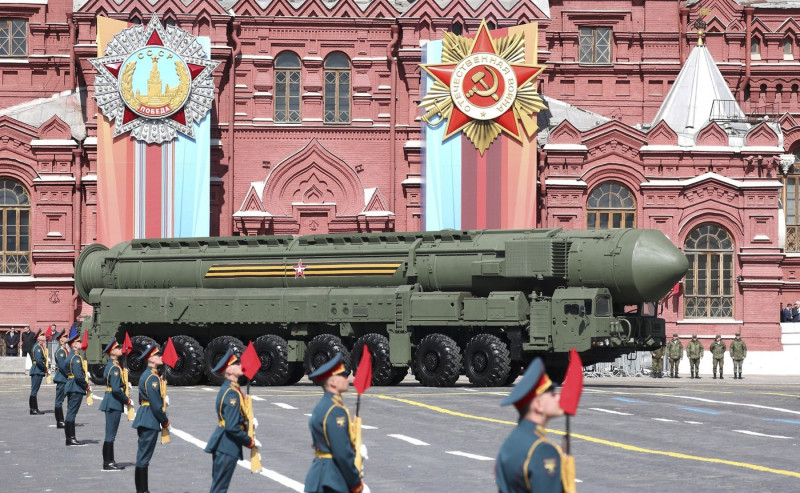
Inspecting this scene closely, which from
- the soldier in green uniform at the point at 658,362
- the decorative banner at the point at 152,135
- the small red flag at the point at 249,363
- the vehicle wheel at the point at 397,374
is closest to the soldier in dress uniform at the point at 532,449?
the small red flag at the point at 249,363

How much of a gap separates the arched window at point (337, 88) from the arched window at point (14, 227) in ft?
39.1

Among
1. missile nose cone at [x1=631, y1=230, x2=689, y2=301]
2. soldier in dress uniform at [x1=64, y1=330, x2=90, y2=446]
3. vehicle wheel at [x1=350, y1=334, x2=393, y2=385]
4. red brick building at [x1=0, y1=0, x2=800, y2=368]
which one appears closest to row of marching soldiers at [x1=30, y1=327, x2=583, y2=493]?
soldier in dress uniform at [x1=64, y1=330, x2=90, y2=446]

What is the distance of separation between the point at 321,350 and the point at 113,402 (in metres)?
17.0

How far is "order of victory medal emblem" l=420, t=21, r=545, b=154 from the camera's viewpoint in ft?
169

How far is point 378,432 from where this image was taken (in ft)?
85.0

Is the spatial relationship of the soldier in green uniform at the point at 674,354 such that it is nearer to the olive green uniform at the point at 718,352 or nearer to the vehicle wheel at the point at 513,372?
the olive green uniform at the point at 718,352

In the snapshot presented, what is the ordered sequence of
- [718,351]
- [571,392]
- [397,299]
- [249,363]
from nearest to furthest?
1. [571,392]
2. [249,363]
3. [397,299]
4. [718,351]

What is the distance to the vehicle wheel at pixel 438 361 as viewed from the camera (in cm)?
3688

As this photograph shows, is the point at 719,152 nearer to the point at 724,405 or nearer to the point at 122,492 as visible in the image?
the point at 724,405

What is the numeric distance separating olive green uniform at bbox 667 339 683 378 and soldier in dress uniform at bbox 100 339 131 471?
28.1 m

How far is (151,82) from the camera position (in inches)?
2050

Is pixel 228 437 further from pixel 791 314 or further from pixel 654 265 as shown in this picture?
pixel 791 314

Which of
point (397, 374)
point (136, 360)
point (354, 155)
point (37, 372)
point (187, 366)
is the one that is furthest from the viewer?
point (354, 155)

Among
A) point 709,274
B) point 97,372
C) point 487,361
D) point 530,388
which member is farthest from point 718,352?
point 530,388
